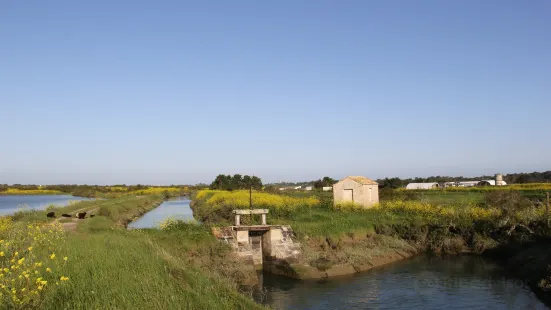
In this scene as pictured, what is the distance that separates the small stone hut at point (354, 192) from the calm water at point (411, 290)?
38.3 feet

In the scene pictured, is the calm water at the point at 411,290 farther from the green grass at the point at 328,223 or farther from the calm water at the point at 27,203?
the calm water at the point at 27,203

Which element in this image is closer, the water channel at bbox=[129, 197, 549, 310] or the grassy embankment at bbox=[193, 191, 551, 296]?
the water channel at bbox=[129, 197, 549, 310]

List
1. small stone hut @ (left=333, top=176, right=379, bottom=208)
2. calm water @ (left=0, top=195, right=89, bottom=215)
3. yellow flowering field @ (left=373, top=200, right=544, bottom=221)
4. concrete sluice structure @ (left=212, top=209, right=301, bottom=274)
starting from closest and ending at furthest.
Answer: concrete sluice structure @ (left=212, top=209, right=301, bottom=274)
yellow flowering field @ (left=373, top=200, right=544, bottom=221)
small stone hut @ (left=333, top=176, right=379, bottom=208)
calm water @ (left=0, top=195, right=89, bottom=215)

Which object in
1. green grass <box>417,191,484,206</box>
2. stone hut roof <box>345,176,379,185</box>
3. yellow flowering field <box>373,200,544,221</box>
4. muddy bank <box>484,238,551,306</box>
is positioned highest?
stone hut roof <box>345,176,379,185</box>

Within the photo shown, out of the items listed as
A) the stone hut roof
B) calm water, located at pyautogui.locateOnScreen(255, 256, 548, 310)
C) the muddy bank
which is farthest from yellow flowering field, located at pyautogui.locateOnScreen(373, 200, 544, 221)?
calm water, located at pyautogui.locateOnScreen(255, 256, 548, 310)

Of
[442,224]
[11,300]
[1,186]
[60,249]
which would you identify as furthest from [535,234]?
[1,186]

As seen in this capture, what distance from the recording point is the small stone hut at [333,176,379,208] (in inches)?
1408

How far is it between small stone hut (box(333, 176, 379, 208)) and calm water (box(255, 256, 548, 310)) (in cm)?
1167

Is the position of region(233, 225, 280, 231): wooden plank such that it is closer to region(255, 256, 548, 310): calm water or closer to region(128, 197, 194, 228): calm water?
region(255, 256, 548, 310): calm water

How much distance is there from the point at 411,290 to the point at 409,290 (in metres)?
0.09

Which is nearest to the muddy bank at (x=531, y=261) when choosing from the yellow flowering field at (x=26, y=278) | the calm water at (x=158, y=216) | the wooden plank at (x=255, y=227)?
the wooden plank at (x=255, y=227)

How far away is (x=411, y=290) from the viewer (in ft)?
62.7

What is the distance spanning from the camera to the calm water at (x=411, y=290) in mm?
17094

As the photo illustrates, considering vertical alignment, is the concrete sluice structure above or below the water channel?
above
